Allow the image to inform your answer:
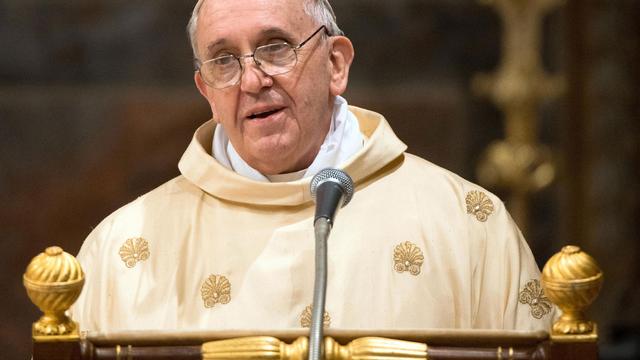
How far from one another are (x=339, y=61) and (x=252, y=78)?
0.26 meters

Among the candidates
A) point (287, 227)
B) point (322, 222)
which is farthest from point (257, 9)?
point (322, 222)

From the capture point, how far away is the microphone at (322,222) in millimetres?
2996

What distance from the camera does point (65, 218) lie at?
5.32m

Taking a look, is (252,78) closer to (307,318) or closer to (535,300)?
(307,318)

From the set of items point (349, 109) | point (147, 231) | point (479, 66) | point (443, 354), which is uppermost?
point (479, 66)

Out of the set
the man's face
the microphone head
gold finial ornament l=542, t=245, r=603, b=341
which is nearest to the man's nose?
the man's face

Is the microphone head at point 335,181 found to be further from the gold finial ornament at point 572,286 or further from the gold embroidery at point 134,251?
the gold embroidery at point 134,251

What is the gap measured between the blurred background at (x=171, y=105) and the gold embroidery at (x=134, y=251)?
1457 mm

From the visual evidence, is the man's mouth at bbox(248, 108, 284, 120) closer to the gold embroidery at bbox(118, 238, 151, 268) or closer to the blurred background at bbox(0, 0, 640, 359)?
the gold embroidery at bbox(118, 238, 151, 268)

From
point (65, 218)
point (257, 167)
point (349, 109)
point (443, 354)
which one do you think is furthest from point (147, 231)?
point (65, 218)

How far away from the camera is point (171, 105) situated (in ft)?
17.2

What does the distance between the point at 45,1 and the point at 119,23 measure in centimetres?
22

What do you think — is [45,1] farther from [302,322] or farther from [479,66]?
[302,322]

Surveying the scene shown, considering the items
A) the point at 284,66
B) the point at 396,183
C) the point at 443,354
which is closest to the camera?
the point at 443,354
